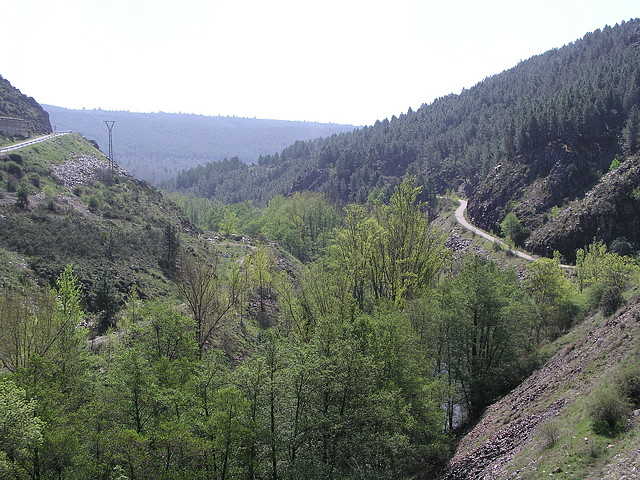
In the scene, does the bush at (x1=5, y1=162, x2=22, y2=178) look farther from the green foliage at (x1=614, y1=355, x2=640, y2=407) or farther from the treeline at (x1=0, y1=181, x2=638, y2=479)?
the green foliage at (x1=614, y1=355, x2=640, y2=407)

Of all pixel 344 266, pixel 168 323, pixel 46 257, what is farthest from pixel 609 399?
pixel 46 257

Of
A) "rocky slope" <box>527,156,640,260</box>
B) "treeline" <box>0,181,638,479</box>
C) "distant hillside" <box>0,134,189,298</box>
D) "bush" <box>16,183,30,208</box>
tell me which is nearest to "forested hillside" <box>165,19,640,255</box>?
"rocky slope" <box>527,156,640,260</box>

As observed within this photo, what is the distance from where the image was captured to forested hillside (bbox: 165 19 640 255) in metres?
95.5

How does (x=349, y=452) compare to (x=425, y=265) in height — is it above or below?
below

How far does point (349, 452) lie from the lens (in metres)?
22.1

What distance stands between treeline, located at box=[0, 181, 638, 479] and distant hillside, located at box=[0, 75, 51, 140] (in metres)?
83.9

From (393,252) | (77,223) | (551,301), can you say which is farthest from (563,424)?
(77,223)

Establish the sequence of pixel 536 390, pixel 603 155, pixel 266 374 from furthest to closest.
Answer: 1. pixel 603 155
2. pixel 536 390
3. pixel 266 374

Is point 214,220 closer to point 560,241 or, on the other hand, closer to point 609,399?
point 560,241

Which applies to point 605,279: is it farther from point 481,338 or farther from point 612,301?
point 481,338

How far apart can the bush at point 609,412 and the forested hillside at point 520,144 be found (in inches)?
2749

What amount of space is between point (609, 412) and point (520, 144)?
103 metres

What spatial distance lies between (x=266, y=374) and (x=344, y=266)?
25849mm

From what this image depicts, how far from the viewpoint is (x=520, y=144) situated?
110 meters
